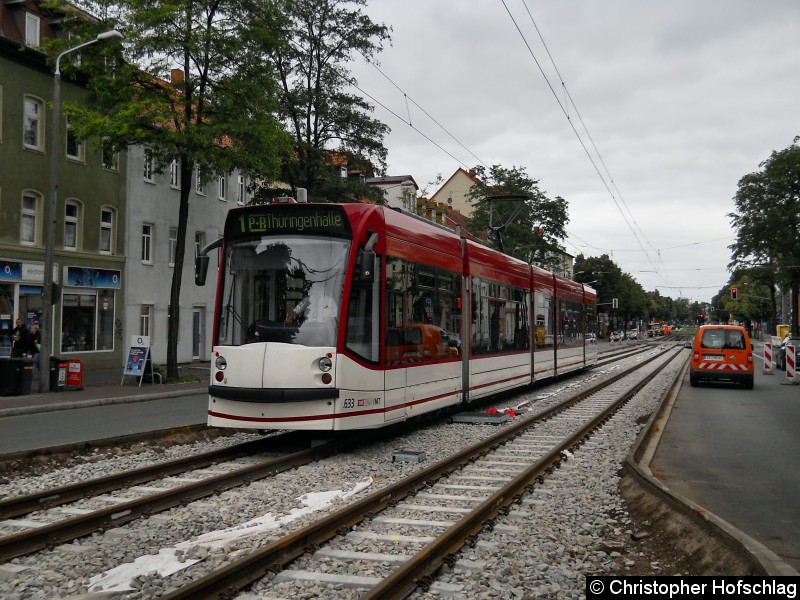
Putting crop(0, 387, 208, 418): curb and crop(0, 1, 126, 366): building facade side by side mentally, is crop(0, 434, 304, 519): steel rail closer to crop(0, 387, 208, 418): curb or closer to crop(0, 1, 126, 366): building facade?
crop(0, 387, 208, 418): curb

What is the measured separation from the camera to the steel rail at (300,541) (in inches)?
190

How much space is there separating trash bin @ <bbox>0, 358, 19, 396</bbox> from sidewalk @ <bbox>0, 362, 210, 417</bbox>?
0.34 m

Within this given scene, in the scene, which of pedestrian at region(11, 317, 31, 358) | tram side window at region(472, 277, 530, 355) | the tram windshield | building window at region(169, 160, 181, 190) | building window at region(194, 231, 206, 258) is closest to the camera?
the tram windshield

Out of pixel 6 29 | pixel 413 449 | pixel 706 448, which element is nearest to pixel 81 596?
pixel 413 449

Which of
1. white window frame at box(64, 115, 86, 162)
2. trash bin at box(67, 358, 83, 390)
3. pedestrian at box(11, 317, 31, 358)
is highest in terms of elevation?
white window frame at box(64, 115, 86, 162)

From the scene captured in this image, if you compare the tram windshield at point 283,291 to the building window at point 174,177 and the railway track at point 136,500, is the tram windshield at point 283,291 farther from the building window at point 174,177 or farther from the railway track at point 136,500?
the building window at point 174,177

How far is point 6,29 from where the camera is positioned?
25.9m

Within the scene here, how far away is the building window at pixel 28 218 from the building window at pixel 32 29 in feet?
16.4

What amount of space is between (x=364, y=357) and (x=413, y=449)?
1.72 m

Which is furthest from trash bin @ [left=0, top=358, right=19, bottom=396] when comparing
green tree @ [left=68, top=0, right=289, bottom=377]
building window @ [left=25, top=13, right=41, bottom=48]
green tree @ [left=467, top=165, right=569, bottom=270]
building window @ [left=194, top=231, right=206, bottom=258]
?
green tree @ [left=467, top=165, right=569, bottom=270]

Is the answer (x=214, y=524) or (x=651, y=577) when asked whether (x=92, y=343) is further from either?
(x=651, y=577)

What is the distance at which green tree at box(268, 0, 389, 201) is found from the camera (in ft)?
105

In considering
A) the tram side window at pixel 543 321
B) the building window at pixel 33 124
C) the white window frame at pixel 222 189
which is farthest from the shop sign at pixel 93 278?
the tram side window at pixel 543 321

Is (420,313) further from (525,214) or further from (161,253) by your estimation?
(525,214)
